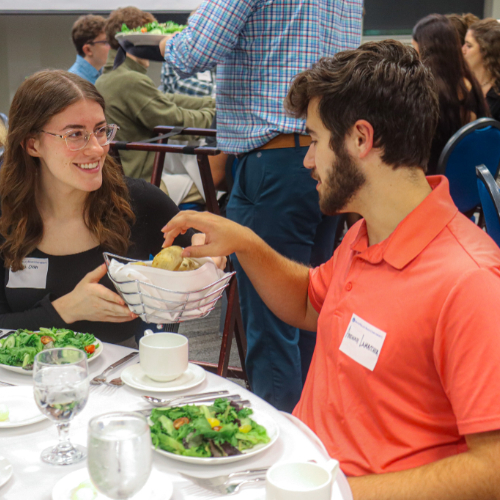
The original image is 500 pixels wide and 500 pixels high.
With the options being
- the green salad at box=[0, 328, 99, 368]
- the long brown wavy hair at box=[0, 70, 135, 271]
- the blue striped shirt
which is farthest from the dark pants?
the green salad at box=[0, 328, 99, 368]

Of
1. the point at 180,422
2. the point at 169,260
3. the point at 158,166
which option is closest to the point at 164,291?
the point at 169,260

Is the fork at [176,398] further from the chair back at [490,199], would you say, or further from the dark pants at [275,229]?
the dark pants at [275,229]

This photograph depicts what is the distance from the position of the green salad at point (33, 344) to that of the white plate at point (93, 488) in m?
0.41

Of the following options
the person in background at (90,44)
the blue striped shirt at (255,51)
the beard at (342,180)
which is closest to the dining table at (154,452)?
the beard at (342,180)

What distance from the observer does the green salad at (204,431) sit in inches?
35.9

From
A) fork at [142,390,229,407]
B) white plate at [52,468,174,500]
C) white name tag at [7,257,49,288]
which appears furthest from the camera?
white name tag at [7,257,49,288]

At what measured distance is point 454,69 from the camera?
10.7ft

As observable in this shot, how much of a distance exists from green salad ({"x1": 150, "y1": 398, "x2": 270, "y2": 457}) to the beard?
1.83 ft

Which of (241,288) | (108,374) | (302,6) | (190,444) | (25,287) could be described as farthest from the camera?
(241,288)

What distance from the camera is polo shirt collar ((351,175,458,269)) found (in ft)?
3.80

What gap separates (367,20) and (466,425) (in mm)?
7401

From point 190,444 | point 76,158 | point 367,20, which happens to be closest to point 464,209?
point 76,158

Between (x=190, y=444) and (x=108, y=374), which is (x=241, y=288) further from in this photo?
(x=190, y=444)

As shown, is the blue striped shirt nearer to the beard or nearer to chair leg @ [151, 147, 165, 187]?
chair leg @ [151, 147, 165, 187]
